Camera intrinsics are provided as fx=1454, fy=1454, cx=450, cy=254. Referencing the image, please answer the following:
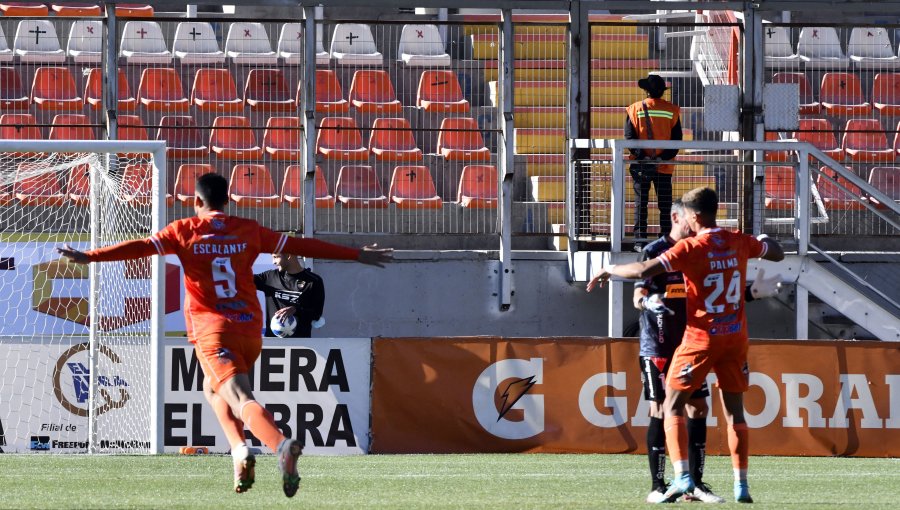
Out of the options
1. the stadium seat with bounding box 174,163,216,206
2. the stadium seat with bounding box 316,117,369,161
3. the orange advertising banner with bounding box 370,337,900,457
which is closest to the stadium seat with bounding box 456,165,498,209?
the stadium seat with bounding box 316,117,369,161

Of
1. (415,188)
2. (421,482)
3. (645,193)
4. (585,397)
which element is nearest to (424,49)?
(415,188)

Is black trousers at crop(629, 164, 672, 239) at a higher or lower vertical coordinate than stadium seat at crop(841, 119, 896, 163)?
lower

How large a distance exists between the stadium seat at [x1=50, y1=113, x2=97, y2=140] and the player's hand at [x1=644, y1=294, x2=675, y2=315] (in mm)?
Result: 9566

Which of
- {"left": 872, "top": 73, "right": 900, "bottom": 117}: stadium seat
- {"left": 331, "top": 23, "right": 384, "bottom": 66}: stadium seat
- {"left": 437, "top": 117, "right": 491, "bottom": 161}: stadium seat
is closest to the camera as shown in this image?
{"left": 437, "top": 117, "right": 491, "bottom": 161}: stadium seat

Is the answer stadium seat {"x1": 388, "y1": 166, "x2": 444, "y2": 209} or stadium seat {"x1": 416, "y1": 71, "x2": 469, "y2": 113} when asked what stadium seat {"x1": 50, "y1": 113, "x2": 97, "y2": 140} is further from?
stadium seat {"x1": 416, "y1": 71, "x2": 469, "y2": 113}

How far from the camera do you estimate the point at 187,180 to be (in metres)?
16.9

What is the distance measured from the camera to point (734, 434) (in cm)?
847

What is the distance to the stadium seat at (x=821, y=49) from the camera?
62.1 ft

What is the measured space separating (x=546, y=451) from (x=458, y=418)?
856mm

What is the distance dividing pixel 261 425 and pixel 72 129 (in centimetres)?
1004

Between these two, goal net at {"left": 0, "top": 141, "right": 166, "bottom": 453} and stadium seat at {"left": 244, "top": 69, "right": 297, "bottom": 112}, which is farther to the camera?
stadium seat at {"left": 244, "top": 69, "right": 297, "bottom": 112}

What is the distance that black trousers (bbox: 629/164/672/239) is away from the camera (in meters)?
15.5

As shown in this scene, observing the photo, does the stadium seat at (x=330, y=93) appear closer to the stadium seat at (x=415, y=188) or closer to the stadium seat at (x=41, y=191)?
the stadium seat at (x=415, y=188)

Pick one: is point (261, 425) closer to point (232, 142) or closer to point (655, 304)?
point (655, 304)
